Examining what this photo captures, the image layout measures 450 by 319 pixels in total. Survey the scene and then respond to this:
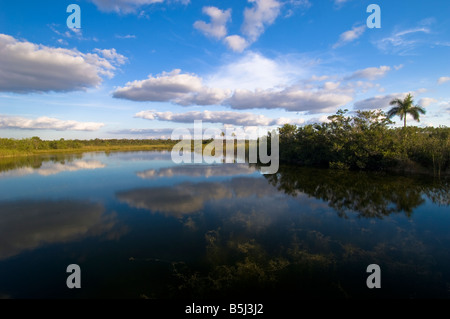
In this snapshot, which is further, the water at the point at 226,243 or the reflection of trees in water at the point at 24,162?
the reflection of trees in water at the point at 24,162

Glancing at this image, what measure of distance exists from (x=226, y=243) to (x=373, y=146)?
23.3 meters

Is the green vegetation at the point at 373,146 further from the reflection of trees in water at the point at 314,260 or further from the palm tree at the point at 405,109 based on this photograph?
the reflection of trees in water at the point at 314,260

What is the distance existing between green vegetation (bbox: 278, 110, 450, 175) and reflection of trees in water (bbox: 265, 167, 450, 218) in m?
3.88

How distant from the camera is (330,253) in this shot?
7.59 meters

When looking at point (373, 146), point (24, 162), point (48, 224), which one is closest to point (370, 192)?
point (373, 146)

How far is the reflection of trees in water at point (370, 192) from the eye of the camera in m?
12.5

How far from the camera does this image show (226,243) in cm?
834

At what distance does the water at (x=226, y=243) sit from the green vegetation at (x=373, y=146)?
24.6 feet

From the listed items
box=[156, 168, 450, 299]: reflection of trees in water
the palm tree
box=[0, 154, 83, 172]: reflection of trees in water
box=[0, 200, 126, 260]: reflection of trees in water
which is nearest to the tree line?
the palm tree

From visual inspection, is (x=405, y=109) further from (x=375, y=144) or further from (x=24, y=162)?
(x=24, y=162)

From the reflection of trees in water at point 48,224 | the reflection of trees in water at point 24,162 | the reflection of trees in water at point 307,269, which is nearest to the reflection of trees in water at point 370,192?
the reflection of trees in water at point 307,269
